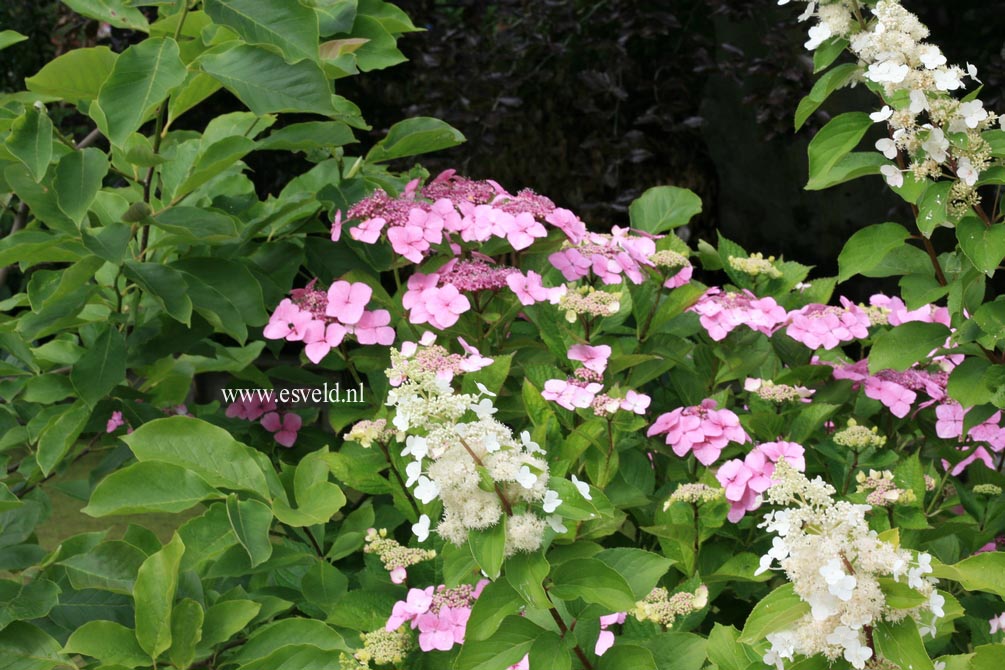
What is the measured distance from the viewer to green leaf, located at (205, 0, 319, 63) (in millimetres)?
1370

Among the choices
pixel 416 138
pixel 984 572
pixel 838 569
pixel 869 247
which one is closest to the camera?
pixel 838 569

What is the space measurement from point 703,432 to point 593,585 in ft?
1.56

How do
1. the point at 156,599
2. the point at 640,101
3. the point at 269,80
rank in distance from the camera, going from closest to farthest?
the point at 156,599 → the point at 269,80 → the point at 640,101

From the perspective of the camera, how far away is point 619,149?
3883 mm

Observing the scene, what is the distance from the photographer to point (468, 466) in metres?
0.96

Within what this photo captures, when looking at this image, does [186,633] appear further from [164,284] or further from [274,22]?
[274,22]

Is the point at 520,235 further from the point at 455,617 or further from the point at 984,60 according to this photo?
the point at 984,60

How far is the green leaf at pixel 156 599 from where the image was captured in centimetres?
116

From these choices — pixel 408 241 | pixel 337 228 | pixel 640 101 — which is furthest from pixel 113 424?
pixel 640 101

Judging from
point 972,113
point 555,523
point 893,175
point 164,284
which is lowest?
point 164,284

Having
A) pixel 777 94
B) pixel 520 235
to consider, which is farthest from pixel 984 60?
pixel 520 235

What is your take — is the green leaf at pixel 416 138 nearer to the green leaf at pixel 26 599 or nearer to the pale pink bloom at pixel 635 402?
the pale pink bloom at pixel 635 402

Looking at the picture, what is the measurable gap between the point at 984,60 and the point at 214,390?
3.64m

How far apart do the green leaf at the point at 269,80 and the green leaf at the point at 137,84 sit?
0.15 ft
